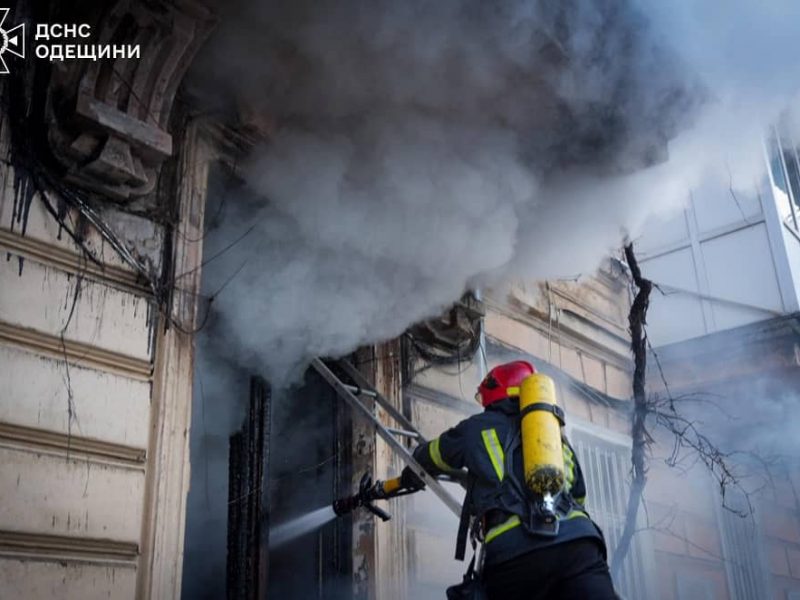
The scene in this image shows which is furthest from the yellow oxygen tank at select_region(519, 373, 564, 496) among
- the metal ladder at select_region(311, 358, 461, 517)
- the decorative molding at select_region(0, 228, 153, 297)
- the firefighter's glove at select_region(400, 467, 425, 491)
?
the decorative molding at select_region(0, 228, 153, 297)

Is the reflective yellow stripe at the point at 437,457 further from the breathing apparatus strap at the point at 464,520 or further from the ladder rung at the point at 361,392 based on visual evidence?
the ladder rung at the point at 361,392

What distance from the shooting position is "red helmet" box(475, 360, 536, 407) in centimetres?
409

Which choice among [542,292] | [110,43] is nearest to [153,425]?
[110,43]

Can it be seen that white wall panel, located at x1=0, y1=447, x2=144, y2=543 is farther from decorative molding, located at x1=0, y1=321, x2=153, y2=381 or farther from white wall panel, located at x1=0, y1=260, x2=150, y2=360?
white wall panel, located at x1=0, y1=260, x2=150, y2=360

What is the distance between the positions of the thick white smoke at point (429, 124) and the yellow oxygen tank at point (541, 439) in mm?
1593

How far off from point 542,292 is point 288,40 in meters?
4.18

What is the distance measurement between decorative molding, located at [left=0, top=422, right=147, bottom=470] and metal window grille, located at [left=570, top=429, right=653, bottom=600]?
5.32 meters

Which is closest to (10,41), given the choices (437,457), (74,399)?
(74,399)

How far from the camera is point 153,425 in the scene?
3662mm

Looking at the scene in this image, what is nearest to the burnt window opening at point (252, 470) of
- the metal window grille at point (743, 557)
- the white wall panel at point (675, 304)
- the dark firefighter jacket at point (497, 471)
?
the dark firefighter jacket at point (497, 471)

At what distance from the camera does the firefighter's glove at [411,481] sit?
4.28 metres

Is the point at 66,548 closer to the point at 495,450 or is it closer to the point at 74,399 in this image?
the point at 74,399

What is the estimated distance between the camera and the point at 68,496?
326 cm

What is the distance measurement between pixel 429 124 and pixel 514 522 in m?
2.56
